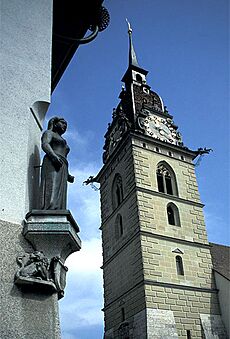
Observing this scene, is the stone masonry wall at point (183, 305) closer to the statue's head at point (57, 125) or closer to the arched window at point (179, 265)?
the arched window at point (179, 265)

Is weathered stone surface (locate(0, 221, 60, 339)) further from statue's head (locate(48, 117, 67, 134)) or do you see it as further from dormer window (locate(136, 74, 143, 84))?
dormer window (locate(136, 74, 143, 84))

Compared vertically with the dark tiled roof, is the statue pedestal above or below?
below

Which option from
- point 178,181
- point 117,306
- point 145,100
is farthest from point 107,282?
point 145,100

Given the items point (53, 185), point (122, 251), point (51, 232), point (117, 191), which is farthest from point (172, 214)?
point (51, 232)

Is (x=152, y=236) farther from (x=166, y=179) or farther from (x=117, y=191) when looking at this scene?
(x=117, y=191)

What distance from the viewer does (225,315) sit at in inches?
1074

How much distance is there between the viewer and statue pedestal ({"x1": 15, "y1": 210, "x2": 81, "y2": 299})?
3.27 m

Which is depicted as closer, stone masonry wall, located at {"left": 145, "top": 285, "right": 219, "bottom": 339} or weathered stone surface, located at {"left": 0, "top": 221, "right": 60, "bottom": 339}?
weathered stone surface, located at {"left": 0, "top": 221, "right": 60, "bottom": 339}

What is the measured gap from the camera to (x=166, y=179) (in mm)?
32344

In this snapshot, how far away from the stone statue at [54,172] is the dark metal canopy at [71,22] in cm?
186

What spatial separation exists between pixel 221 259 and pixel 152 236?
303 inches

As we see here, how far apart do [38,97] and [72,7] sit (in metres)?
1.78

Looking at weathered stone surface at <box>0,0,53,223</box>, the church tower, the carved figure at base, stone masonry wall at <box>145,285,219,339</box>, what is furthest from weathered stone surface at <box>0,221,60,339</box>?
stone masonry wall at <box>145,285,219,339</box>

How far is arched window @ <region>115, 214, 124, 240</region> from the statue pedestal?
27.0 metres
